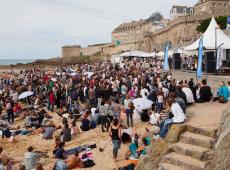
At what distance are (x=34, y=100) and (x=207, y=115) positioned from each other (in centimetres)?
1407

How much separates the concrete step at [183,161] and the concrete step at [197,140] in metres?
0.49

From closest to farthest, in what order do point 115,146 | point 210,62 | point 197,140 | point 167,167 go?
point 167,167 < point 197,140 < point 115,146 < point 210,62

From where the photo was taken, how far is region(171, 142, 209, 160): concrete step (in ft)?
27.6

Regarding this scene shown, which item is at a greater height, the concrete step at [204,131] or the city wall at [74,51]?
the city wall at [74,51]

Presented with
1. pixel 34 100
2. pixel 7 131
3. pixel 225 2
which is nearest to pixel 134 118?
pixel 7 131

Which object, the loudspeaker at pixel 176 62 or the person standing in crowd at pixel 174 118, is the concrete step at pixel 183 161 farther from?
the loudspeaker at pixel 176 62

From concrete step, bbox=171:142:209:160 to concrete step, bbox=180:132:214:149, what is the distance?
0.12 metres

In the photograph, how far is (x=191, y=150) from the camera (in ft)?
28.6

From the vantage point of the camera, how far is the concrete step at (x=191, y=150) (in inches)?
332

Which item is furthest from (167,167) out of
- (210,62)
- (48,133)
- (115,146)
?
(210,62)

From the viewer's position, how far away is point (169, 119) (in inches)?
418

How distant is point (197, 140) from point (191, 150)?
421 millimetres

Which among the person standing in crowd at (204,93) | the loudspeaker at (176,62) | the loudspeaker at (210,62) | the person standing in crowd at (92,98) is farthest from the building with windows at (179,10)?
the person standing in crowd at (204,93)

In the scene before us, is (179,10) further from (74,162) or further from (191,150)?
(191,150)
